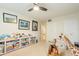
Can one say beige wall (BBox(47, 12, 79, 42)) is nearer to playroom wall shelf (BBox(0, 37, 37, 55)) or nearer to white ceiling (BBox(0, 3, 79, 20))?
white ceiling (BBox(0, 3, 79, 20))

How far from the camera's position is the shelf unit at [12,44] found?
2504 millimetres

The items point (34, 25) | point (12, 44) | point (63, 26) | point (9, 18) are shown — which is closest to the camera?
point (9, 18)

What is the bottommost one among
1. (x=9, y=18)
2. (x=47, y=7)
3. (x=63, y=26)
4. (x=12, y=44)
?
(x=12, y=44)

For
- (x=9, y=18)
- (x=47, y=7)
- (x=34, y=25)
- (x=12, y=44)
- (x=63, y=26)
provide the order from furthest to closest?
1. (x=34, y=25)
2. (x=63, y=26)
3. (x=12, y=44)
4. (x=9, y=18)
5. (x=47, y=7)

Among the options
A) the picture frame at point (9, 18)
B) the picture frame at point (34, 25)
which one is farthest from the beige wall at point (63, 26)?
the picture frame at point (9, 18)

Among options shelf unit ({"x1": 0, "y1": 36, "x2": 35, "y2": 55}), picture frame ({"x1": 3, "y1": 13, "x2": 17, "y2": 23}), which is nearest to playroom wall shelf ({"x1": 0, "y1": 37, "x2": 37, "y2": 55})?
shelf unit ({"x1": 0, "y1": 36, "x2": 35, "y2": 55})

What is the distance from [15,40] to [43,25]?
4.38 ft

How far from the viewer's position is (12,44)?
2787mm

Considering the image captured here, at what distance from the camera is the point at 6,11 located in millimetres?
2467

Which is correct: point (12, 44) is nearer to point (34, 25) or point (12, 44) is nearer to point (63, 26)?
point (34, 25)

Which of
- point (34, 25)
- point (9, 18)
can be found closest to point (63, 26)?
point (34, 25)

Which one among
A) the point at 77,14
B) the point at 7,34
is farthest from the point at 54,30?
the point at 7,34

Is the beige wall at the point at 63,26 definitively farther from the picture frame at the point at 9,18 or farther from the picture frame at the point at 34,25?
the picture frame at the point at 9,18

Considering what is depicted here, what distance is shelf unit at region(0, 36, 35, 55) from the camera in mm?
2504
